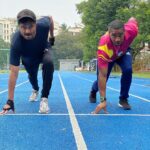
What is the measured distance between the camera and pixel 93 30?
202 feet

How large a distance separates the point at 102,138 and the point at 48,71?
7.81 ft

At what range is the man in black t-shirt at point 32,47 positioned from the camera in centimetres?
620

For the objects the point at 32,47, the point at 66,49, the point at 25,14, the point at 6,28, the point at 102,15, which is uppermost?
the point at 102,15

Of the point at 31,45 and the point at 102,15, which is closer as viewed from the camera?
the point at 31,45

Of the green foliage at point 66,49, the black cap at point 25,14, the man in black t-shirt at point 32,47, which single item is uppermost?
the black cap at point 25,14

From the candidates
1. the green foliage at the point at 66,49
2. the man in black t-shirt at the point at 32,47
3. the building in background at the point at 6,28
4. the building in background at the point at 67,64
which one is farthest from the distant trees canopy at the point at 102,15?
the building in background at the point at 6,28

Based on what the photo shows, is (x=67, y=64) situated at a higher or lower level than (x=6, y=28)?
lower

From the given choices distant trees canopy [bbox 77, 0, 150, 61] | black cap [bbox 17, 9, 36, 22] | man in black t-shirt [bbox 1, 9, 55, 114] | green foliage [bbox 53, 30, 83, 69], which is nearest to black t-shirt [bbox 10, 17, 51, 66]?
man in black t-shirt [bbox 1, 9, 55, 114]

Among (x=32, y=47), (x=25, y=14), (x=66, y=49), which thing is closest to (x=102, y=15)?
→ (x=32, y=47)

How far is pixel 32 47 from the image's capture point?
689 centimetres

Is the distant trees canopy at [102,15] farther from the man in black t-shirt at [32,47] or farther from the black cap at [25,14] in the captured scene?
the black cap at [25,14]

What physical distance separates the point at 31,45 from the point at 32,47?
0.07 meters

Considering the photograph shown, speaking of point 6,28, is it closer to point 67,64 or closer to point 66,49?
point 66,49

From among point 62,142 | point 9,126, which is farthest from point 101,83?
point 62,142
